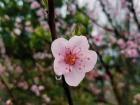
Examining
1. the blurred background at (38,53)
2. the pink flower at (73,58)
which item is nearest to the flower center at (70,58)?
the pink flower at (73,58)

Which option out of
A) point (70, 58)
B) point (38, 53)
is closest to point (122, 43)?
point (38, 53)

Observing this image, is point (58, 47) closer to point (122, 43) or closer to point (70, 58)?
point (70, 58)

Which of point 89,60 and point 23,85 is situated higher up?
point 23,85

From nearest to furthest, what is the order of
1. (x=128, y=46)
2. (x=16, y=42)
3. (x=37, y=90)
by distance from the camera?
1. (x=37, y=90)
2. (x=128, y=46)
3. (x=16, y=42)

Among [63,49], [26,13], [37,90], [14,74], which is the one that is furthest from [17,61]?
[63,49]

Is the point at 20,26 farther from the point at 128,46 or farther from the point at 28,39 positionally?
the point at 128,46

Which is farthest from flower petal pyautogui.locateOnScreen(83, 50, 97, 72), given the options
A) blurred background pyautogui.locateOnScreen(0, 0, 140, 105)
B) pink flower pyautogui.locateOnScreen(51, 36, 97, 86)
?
blurred background pyautogui.locateOnScreen(0, 0, 140, 105)

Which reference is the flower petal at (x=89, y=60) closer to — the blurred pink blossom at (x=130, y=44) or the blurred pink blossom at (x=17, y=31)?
the blurred pink blossom at (x=130, y=44)

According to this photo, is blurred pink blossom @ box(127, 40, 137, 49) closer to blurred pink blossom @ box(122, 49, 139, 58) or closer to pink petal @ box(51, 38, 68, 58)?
blurred pink blossom @ box(122, 49, 139, 58)
